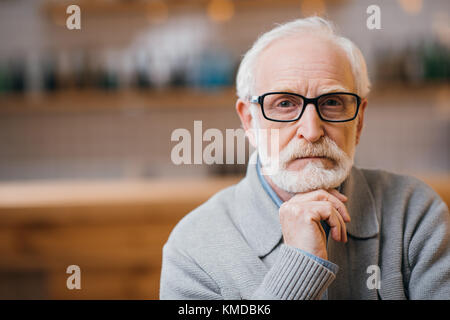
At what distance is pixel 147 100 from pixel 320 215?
1.96 m

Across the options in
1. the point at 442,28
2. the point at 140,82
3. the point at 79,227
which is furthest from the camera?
the point at 140,82

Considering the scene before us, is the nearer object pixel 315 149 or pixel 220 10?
pixel 315 149

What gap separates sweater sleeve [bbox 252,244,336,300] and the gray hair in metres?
0.23

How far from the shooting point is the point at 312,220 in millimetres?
521

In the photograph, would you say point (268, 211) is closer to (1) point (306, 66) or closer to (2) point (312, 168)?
(2) point (312, 168)

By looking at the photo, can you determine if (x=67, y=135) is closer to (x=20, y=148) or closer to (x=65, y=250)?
(x=20, y=148)

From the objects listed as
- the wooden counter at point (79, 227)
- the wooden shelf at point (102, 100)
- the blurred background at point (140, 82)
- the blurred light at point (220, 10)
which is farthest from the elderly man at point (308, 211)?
the blurred light at point (220, 10)

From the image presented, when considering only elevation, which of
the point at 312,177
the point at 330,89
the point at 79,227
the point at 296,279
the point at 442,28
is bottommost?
the point at 79,227

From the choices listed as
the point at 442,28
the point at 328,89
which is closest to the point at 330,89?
the point at 328,89

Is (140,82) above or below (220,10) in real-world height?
below

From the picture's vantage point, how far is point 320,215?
524mm

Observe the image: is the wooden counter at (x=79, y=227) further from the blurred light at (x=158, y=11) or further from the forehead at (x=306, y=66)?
the blurred light at (x=158, y=11)

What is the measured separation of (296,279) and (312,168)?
0.14 meters

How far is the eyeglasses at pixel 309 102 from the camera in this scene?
21.0 inches
